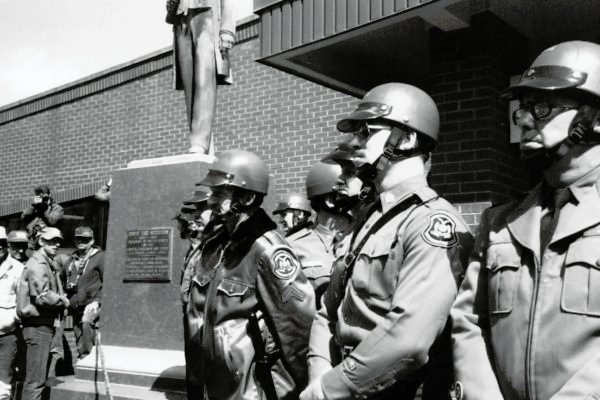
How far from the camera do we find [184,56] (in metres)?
6.55

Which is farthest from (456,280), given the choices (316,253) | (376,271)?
(316,253)

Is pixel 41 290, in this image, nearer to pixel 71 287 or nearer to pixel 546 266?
pixel 71 287

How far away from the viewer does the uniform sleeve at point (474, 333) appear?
2.30 m

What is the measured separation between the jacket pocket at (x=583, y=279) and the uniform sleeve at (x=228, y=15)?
187 inches

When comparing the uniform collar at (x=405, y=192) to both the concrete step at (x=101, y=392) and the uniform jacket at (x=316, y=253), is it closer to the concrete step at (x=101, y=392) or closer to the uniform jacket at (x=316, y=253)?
the uniform jacket at (x=316, y=253)

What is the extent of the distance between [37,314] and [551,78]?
639cm

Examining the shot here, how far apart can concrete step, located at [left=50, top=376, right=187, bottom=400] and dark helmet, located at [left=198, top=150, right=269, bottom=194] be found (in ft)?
5.86

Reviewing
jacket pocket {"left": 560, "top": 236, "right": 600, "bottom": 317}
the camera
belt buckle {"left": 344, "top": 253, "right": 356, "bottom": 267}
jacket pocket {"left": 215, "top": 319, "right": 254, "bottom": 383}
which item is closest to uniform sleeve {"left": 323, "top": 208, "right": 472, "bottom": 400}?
belt buckle {"left": 344, "top": 253, "right": 356, "bottom": 267}

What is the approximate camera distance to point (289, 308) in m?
3.66

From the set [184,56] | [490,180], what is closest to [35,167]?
[184,56]

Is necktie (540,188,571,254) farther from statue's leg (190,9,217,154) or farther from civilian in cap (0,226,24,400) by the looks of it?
civilian in cap (0,226,24,400)

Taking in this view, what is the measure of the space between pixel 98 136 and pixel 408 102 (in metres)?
11.6

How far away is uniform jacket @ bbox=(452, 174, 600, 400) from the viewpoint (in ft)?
6.81

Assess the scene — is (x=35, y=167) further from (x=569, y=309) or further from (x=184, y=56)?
(x=569, y=309)
